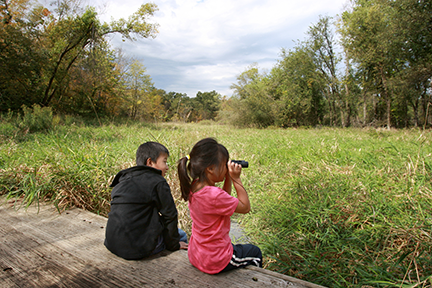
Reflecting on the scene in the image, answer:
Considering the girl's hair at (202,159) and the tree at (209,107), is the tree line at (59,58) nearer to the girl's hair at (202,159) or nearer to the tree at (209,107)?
the girl's hair at (202,159)

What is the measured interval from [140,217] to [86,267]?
0.40 metres

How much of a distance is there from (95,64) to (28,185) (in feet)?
42.6

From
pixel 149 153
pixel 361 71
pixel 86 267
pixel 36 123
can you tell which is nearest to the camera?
pixel 86 267

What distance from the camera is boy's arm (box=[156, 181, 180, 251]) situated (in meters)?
1.62

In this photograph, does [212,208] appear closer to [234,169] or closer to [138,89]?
[234,169]

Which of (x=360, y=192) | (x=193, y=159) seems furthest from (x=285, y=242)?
(x=193, y=159)

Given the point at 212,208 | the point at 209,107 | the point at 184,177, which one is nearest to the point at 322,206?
the point at 212,208

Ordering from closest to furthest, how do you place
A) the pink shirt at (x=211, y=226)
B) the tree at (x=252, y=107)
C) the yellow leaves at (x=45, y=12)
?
the pink shirt at (x=211, y=226) → the yellow leaves at (x=45, y=12) → the tree at (x=252, y=107)

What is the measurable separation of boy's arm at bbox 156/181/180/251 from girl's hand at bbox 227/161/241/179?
0.48 m

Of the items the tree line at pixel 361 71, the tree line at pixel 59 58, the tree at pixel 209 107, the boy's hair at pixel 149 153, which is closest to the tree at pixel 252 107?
the tree line at pixel 361 71

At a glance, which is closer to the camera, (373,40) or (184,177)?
(184,177)

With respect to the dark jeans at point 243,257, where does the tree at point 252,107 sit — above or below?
above

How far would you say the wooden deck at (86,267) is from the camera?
1.26m

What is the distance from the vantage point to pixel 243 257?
1479 mm
